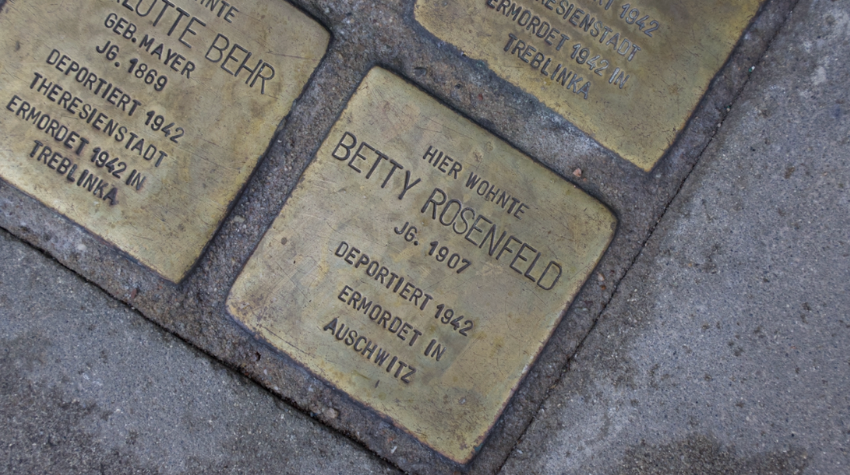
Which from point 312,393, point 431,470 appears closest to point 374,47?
point 312,393

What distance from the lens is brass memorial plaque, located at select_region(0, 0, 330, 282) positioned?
4.33 ft

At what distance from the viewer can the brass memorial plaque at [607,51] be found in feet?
4.49

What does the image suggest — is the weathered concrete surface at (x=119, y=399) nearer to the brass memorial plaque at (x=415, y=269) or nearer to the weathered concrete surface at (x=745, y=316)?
the brass memorial plaque at (x=415, y=269)

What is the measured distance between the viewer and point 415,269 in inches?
53.0

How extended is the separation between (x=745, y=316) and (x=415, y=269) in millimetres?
1044

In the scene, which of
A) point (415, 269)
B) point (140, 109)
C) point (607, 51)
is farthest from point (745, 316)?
point (140, 109)

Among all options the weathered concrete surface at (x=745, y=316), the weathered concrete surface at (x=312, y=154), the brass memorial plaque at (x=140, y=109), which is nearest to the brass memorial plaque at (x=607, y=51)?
the weathered concrete surface at (x=312, y=154)

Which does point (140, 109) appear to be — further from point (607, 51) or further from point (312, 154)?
point (607, 51)

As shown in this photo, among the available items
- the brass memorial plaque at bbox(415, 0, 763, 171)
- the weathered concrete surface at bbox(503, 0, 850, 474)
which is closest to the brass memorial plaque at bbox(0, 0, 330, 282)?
the brass memorial plaque at bbox(415, 0, 763, 171)

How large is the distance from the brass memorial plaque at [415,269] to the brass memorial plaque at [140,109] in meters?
0.25

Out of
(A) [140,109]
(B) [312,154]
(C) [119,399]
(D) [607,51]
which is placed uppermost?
(D) [607,51]

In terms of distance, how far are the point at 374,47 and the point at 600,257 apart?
96 centimetres

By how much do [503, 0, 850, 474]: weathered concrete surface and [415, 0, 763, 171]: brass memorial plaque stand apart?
0.20 metres

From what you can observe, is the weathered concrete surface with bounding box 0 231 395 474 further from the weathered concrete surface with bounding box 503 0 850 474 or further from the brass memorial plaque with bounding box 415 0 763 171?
the brass memorial plaque with bounding box 415 0 763 171
